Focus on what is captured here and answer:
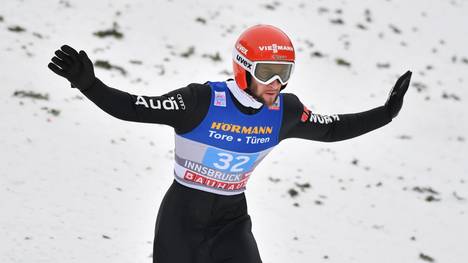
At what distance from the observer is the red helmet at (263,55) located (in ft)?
13.4

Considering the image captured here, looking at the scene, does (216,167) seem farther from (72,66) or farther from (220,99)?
(72,66)

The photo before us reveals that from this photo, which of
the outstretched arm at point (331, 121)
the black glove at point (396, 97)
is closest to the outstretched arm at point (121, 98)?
the outstretched arm at point (331, 121)

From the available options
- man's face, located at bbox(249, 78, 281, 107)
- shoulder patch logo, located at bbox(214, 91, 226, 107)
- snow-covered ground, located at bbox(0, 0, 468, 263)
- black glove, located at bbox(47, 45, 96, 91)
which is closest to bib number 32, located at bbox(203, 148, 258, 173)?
shoulder patch logo, located at bbox(214, 91, 226, 107)

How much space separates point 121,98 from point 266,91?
1.01 meters

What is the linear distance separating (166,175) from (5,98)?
2568mm

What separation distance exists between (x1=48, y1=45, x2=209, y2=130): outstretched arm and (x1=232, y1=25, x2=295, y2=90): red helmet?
33 cm

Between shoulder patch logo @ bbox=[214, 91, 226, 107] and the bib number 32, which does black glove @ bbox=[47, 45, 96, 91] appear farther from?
the bib number 32

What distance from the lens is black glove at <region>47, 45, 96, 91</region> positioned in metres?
3.38

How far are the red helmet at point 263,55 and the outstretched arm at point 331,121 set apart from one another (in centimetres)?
42

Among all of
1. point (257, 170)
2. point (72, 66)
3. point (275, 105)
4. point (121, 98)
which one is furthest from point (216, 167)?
point (257, 170)

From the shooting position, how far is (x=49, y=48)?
35.6ft

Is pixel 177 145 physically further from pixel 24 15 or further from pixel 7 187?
pixel 24 15

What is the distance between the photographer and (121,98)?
11.9 ft

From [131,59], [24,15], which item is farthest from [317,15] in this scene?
[24,15]
